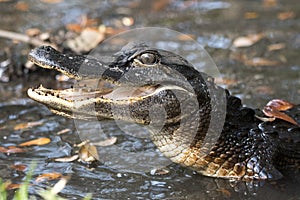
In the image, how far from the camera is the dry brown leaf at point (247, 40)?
7566 mm

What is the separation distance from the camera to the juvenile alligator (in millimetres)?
3973

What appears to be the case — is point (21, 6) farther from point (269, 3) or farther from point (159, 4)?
point (269, 3)

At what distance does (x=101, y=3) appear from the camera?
9.41 m

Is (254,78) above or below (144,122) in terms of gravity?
above

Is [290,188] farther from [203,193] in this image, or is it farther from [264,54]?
[264,54]

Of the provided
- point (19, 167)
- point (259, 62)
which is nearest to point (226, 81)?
point (259, 62)

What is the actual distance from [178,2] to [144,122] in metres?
5.60

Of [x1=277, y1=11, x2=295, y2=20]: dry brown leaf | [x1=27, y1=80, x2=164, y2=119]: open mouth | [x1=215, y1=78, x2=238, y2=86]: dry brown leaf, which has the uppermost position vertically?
[x1=277, y1=11, x2=295, y2=20]: dry brown leaf

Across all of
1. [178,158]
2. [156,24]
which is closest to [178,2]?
[156,24]

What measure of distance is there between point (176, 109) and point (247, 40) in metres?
3.85

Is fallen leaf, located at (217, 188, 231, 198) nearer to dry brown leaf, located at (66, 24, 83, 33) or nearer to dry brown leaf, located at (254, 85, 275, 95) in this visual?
dry brown leaf, located at (254, 85, 275, 95)

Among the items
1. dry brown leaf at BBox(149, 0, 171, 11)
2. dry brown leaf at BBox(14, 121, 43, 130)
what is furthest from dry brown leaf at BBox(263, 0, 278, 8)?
dry brown leaf at BBox(14, 121, 43, 130)

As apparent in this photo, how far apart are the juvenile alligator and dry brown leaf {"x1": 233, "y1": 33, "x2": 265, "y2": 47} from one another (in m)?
3.11

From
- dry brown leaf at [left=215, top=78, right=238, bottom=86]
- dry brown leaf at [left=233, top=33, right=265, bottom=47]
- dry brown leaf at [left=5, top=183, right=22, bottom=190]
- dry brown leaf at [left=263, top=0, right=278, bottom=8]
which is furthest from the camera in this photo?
dry brown leaf at [left=263, top=0, right=278, bottom=8]
